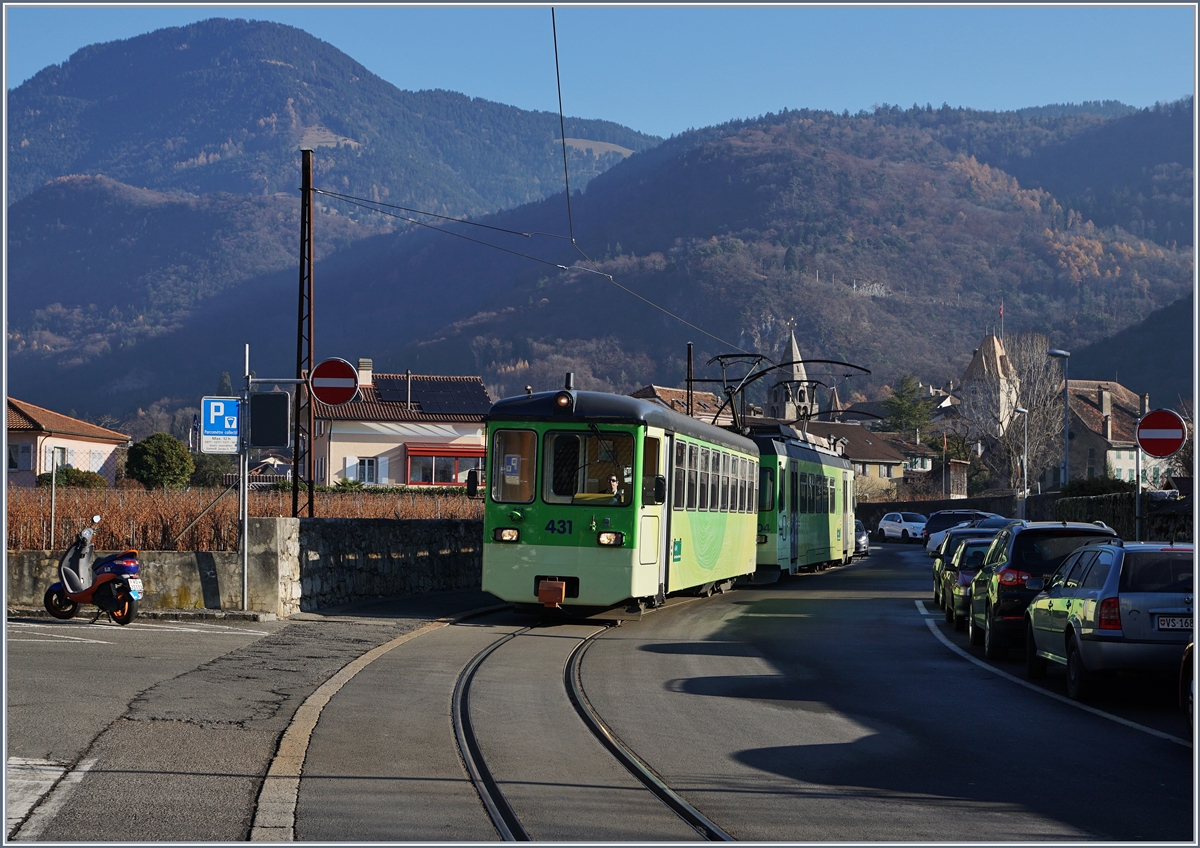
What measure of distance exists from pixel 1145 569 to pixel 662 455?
26.9ft

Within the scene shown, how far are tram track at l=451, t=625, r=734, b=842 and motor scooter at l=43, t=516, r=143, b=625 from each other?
17.6ft

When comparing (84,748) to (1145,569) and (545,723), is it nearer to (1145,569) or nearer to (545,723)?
(545,723)

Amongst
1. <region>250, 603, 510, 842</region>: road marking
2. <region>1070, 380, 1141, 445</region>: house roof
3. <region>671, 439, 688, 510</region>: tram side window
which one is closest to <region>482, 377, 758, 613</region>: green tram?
<region>671, 439, 688, 510</region>: tram side window

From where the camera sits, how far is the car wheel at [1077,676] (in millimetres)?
11484

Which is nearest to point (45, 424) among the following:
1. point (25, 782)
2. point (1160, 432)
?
point (1160, 432)

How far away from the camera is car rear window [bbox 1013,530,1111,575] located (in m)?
15.3

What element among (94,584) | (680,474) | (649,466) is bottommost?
(94,584)

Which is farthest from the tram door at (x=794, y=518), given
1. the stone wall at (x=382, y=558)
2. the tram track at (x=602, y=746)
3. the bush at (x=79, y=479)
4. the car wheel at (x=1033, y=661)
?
the bush at (x=79, y=479)

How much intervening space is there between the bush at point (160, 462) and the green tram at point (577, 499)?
42.9 metres

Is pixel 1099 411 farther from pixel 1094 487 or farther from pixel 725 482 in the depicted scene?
pixel 725 482

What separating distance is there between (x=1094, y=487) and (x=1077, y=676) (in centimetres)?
3139

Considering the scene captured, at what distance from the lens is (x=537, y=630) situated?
17.3 metres

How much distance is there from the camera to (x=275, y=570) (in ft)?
57.7

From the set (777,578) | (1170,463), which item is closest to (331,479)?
(1170,463)
